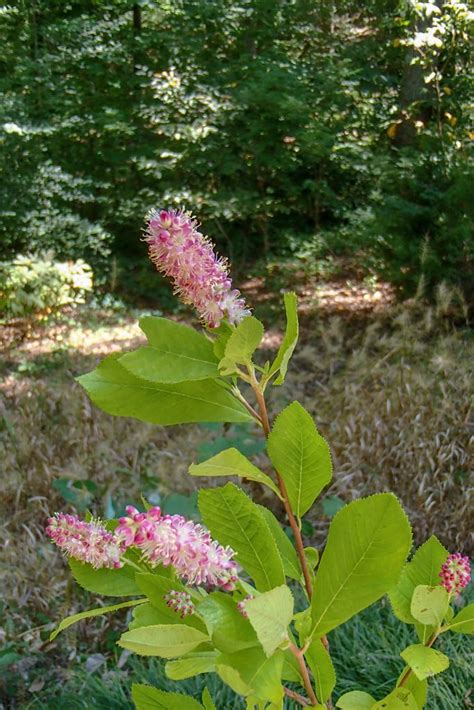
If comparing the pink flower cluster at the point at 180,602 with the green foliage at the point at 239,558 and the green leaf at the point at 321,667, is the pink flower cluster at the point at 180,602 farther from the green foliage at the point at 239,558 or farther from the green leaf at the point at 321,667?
the green leaf at the point at 321,667

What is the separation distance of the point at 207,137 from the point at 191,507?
5.34 metres

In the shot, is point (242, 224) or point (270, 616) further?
point (242, 224)

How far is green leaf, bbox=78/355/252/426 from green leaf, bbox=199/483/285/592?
7 centimetres

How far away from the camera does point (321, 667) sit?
643 millimetres

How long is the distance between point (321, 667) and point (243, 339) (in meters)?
0.30

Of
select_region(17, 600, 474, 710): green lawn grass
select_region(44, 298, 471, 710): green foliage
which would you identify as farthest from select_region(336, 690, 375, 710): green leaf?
select_region(17, 600, 474, 710): green lawn grass

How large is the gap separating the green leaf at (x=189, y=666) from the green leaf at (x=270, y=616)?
0.11 meters

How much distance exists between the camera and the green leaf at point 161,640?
20.0 inches

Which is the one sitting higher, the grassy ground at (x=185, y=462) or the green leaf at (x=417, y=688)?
the green leaf at (x=417, y=688)

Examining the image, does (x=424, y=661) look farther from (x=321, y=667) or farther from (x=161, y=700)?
(x=161, y=700)

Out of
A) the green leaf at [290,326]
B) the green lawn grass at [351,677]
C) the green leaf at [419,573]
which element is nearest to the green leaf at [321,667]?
the green leaf at [419,573]

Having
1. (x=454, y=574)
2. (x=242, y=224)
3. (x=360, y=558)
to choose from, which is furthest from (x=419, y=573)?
(x=242, y=224)

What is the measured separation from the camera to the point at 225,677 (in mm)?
486

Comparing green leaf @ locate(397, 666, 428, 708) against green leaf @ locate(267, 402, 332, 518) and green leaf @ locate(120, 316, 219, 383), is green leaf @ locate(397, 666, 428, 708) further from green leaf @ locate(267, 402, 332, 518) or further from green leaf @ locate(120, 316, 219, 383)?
green leaf @ locate(120, 316, 219, 383)
